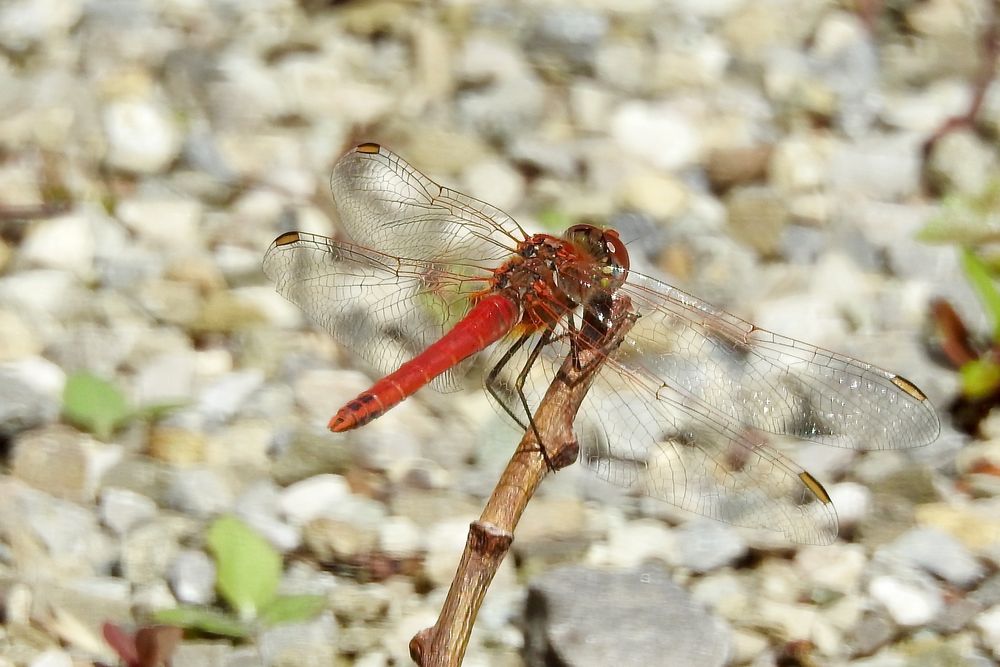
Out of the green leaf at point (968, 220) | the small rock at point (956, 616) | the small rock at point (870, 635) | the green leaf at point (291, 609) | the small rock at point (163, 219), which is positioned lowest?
the green leaf at point (291, 609)

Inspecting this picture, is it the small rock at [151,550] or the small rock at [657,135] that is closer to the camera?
the small rock at [151,550]

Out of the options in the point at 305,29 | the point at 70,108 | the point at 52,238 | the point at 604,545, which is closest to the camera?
the point at 604,545

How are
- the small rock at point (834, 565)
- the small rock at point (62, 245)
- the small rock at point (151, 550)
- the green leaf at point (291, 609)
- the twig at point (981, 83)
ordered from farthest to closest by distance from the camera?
the twig at point (981, 83)
the small rock at point (62, 245)
the small rock at point (834, 565)
the small rock at point (151, 550)
the green leaf at point (291, 609)

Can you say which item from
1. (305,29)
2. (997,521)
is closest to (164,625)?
(997,521)

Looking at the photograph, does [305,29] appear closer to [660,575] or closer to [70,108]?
[70,108]

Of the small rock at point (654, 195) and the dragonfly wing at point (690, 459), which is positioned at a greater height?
the small rock at point (654, 195)

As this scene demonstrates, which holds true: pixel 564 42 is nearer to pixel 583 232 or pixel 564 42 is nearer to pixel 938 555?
pixel 583 232

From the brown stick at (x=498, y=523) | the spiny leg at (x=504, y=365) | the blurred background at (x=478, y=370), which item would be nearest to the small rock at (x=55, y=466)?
the blurred background at (x=478, y=370)

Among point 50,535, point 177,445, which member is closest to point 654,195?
point 177,445

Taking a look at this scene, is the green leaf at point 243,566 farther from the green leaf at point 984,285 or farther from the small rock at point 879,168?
the small rock at point 879,168
